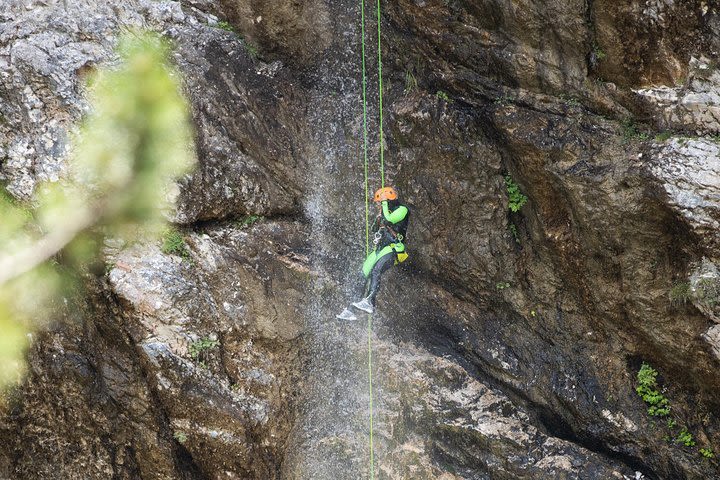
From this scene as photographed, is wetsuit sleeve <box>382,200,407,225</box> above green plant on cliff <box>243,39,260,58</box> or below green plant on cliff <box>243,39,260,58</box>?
below

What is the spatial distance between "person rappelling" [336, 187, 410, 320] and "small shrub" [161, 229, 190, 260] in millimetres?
2030

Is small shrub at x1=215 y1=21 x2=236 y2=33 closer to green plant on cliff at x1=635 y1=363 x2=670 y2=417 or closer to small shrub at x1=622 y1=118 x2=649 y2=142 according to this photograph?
small shrub at x1=622 y1=118 x2=649 y2=142

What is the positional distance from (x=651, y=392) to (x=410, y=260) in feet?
10.5

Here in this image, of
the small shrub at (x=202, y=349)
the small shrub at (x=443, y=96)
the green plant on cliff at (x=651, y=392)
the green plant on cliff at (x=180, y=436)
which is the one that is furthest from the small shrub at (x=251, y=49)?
the green plant on cliff at (x=651, y=392)

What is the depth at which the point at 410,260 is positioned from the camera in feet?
29.5

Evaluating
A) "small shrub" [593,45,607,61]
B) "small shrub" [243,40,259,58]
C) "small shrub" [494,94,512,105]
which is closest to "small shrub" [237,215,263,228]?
"small shrub" [243,40,259,58]

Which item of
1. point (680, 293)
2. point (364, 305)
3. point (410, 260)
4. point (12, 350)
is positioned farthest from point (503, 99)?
point (12, 350)

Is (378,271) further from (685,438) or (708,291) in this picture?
(685,438)

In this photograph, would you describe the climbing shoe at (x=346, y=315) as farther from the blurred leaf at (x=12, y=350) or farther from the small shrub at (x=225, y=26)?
the small shrub at (x=225, y=26)

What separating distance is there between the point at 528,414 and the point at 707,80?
418cm

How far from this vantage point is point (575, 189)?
7406 mm

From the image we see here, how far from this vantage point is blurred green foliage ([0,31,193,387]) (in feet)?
23.1

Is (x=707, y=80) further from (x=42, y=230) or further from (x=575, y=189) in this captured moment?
(x=42, y=230)

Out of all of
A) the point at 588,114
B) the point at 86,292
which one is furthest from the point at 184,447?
the point at 588,114
